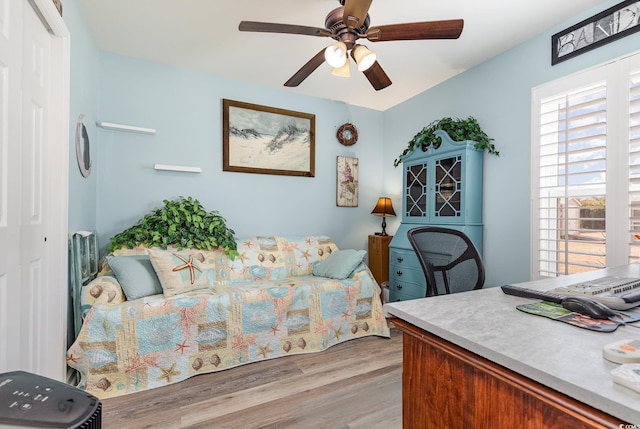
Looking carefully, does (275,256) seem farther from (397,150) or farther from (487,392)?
(487,392)

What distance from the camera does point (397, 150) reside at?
395 cm

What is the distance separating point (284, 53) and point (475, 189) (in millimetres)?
2197

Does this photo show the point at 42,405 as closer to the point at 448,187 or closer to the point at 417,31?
the point at 417,31

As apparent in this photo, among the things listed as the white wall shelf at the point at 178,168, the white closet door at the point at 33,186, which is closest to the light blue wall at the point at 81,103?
the white closet door at the point at 33,186

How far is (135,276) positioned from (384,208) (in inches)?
109

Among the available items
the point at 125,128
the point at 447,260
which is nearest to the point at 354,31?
the point at 447,260

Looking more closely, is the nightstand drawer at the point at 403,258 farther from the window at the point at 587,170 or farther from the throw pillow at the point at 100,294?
the throw pillow at the point at 100,294

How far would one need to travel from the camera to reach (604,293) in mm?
976

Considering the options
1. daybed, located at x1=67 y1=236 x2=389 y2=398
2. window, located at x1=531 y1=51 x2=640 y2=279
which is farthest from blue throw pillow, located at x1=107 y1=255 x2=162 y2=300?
window, located at x1=531 y1=51 x2=640 y2=279

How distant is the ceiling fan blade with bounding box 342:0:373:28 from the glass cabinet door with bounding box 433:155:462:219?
1651mm

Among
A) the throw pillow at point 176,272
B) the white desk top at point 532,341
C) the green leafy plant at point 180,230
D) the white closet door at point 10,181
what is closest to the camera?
the white desk top at point 532,341

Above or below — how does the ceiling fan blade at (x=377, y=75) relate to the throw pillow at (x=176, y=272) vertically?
above

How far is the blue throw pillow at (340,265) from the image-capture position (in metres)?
2.82

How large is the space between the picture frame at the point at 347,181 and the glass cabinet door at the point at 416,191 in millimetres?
801
